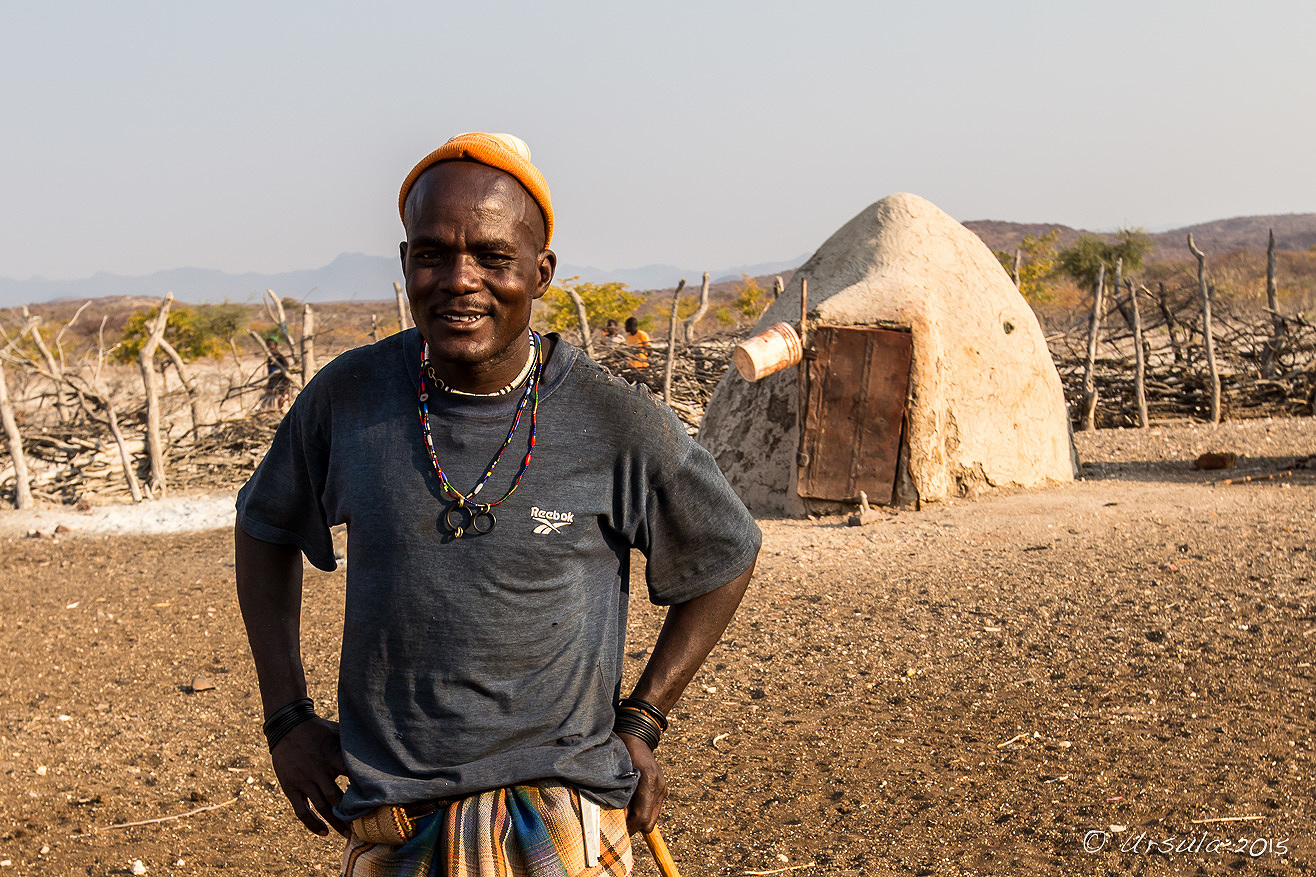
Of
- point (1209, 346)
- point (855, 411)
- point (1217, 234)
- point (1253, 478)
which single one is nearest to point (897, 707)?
point (855, 411)

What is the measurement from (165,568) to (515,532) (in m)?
6.41

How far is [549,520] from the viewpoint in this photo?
1.54 m

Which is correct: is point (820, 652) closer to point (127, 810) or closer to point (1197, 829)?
point (1197, 829)

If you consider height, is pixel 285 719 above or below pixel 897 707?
above

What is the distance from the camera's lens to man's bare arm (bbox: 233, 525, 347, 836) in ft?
5.52

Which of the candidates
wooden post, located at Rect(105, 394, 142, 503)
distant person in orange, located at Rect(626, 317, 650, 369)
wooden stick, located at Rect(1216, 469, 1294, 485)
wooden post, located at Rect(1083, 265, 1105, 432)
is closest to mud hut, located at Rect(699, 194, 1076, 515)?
wooden stick, located at Rect(1216, 469, 1294, 485)

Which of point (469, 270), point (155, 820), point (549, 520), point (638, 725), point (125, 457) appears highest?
point (469, 270)

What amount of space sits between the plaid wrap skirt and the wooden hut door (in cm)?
589

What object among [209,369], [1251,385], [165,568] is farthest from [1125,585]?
[209,369]

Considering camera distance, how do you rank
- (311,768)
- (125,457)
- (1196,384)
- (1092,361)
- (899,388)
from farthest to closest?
1. (1196,384)
2. (1092,361)
3. (125,457)
4. (899,388)
5. (311,768)

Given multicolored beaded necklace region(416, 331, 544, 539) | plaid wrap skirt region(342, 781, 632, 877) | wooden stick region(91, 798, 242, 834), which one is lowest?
wooden stick region(91, 798, 242, 834)

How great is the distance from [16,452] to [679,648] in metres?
9.04

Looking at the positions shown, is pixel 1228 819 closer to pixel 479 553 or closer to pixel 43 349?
pixel 479 553

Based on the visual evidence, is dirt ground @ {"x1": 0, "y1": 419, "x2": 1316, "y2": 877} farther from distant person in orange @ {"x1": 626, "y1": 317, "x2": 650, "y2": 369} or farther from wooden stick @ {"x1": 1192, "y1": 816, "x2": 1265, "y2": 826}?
distant person in orange @ {"x1": 626, "y1": 317, "x2": 650, "y2": 369}
